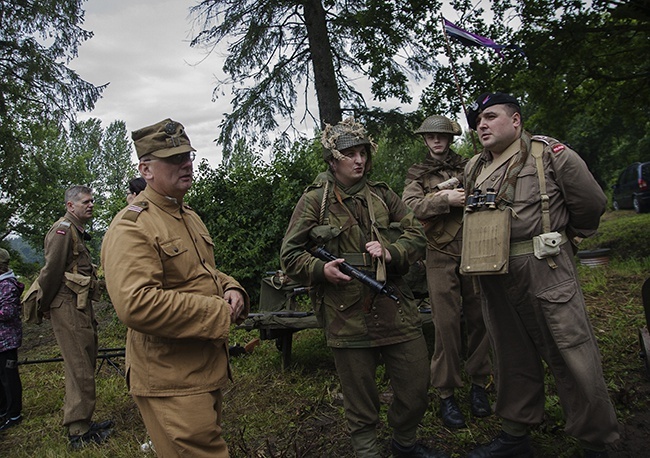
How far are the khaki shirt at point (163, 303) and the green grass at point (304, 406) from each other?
46.9 inches

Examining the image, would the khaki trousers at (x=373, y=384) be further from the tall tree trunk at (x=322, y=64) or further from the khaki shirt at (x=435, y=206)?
the tall tree trunk at (x=322, y=64)

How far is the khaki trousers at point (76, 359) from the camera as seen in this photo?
15.2 feet

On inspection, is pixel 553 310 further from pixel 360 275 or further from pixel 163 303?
pixel 163 303

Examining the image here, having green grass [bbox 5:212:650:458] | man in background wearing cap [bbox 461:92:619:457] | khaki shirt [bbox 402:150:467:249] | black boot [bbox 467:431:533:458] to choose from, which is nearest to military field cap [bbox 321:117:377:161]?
man in background wearing cap [bbox 461:92:619:457]

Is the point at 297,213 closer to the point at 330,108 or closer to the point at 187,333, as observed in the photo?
the point at 187,333

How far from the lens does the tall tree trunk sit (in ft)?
32.6

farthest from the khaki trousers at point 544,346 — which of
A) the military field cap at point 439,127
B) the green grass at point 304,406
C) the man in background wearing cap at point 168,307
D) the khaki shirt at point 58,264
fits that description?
the khaki shirt at point 58,264

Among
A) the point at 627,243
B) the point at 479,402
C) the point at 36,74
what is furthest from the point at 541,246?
the point at 36,74

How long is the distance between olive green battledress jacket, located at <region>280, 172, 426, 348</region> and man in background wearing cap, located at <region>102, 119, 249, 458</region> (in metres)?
0.84

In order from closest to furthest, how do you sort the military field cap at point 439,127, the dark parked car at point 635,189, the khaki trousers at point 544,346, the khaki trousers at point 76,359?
the khaki trousers at point 544,346, the military field cap at point 439,127, the khaki trousers at point 76,359, the dark parked car at point 635,189

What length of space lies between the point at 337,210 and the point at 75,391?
304 centimetres

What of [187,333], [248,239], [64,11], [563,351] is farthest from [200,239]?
[64,11]

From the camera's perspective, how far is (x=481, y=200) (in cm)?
331

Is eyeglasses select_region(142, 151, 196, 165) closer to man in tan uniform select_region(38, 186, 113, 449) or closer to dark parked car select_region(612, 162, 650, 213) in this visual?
man in tan uniform select_region(38, 186, 113, 449)
